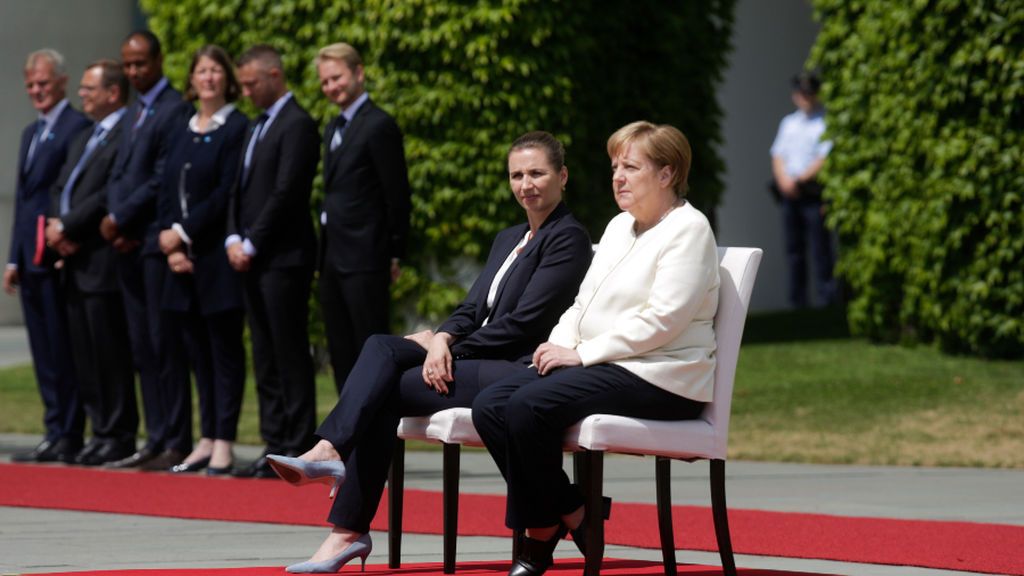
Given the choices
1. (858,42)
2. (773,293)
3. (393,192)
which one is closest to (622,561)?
(393,192)

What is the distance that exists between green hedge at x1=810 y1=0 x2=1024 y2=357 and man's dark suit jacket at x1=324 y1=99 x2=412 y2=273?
4162 mm

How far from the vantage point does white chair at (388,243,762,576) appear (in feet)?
17.7

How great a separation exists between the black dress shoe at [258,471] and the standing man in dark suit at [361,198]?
70cm

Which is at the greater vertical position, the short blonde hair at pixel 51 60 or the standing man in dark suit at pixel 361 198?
the short blonde hair at pixel 51 60

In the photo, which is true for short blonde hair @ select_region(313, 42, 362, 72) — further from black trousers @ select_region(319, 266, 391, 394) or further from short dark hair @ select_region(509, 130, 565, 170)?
short dark hair @ select_region(509, 130, 565, 170)

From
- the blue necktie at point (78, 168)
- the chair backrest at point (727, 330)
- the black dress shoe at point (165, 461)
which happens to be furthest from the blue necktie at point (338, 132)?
the chair backrest at point (727, 330)

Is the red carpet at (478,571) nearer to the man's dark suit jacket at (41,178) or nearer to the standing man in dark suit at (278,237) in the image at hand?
the standing man in dark suit at (278,237)

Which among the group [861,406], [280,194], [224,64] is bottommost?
A: [861,406]

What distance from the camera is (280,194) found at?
856 centimetres

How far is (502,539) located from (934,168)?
5678 millimetres

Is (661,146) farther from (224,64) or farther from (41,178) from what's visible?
(41,178)

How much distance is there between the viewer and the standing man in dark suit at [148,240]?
9.12m

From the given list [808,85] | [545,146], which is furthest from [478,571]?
[808,85]

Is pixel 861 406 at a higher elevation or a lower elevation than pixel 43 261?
lower
